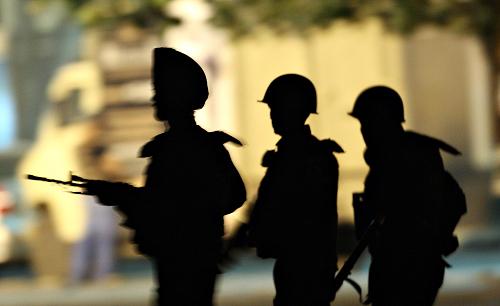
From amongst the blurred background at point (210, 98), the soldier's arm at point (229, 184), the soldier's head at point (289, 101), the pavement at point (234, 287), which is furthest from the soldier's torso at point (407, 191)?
the blurred background at point (210, 98)

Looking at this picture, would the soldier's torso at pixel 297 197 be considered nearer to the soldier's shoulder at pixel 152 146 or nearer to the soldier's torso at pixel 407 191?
the soldier's torso at pixel 407 191

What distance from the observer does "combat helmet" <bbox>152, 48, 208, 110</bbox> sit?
9.76 ft

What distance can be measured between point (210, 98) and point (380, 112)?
701 centimetres

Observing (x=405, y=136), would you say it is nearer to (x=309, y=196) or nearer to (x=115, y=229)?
(x=309, y=196)

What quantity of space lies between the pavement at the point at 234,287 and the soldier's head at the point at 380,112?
14.6 ft

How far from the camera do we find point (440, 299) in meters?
8.12

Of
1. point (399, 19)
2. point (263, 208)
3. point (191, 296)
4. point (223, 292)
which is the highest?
point (399, 19)

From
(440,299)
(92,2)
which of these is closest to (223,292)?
(440,299)

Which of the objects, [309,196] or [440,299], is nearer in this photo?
[309,196]

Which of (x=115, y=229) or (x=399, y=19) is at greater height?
(x=399, y=19)

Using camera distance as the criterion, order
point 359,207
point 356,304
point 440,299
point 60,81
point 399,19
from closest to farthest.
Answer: point 359,207 < point 356,304 < point 440,299 < point 399,19 < point 60,81

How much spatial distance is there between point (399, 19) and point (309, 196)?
6.54 m

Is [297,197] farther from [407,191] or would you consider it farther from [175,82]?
[175,82]

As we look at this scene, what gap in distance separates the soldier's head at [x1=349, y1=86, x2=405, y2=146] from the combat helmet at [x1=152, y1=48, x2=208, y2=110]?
589 mm
